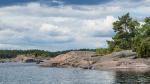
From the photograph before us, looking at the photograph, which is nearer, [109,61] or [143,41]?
[109,61]

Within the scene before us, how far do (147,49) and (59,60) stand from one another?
42.7m

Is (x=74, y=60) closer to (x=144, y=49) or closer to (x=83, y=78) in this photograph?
(x=144, y=49)

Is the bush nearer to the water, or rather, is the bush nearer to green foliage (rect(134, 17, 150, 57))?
green foliage (rect(134, 17, 150, 57))

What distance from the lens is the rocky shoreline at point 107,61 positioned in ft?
412

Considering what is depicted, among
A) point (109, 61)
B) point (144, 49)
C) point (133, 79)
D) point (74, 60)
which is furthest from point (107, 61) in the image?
point (133, 79)

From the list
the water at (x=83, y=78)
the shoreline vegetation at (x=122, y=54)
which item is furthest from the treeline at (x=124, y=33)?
the water at (x=83, y=78)

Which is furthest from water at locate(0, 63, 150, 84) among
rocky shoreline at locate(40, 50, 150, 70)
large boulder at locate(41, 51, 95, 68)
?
large boulder at locate(41, 51, 95, 68)

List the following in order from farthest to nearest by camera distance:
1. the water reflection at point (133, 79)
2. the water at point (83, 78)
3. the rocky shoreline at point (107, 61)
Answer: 1. the rocky shoreline at point (107, 61)
2. the water at point (83, 78)
3. the water reflection at point (133, 79)

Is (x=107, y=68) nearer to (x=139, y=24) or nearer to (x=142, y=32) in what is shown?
(x=142, y=32)

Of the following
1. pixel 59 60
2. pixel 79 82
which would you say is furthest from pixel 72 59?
pixel 79 82

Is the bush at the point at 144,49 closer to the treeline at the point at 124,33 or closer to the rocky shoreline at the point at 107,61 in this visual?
the rocky shoreline at the point at 107,61

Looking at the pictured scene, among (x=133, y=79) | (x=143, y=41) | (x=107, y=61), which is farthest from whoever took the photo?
(x=143, y=41)

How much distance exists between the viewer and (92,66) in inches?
5394

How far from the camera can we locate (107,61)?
131625mm
